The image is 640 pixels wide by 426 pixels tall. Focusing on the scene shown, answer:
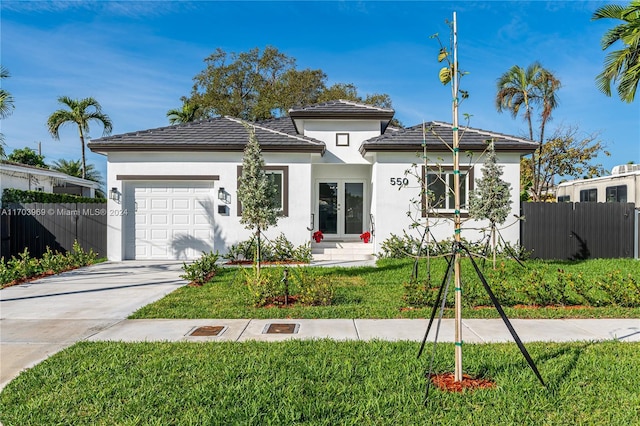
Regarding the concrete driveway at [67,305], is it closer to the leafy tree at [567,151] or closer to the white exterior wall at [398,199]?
the white exterior wall at [398,199]

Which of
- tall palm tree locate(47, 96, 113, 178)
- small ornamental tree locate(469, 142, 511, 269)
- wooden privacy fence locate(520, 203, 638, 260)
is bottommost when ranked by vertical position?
wooden privacy fence locate(520, 203, 638, 260)

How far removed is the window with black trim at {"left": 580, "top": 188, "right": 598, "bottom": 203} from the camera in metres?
18.6

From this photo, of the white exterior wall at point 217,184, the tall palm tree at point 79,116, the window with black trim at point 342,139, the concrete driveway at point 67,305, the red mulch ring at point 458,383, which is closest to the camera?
the red mulch ring at point 458,383

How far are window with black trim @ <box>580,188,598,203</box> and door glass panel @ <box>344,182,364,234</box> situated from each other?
11.3 metres

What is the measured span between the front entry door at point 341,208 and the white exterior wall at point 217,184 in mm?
1921

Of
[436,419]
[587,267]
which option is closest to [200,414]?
[436,419]

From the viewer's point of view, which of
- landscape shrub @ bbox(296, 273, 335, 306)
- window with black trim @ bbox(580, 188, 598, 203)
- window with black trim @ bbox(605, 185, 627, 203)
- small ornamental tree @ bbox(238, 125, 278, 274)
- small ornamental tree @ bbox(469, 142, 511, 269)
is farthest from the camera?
window with black trim @ bbox(580, 188, 598, 203)

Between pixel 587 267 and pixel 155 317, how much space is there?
33.6 feet

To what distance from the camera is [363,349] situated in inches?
181

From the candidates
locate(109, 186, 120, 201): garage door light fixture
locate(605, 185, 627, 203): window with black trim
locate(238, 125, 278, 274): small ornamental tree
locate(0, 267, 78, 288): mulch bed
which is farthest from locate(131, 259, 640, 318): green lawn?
locate(605, 185, 627, 203): window with black trim

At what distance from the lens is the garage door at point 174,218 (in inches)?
498

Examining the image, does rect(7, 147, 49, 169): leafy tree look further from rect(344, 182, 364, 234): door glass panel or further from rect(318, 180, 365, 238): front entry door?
rect(344, 182, 364, 234): door glass panel

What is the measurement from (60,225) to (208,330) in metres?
9.48

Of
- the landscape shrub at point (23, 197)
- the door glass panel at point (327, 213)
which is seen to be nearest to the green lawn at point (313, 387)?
the door glass panel at point (327, 213)
